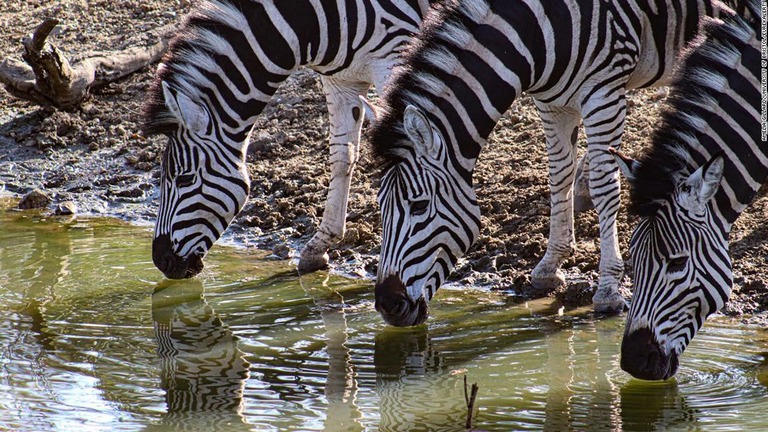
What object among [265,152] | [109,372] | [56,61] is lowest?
[109,372]

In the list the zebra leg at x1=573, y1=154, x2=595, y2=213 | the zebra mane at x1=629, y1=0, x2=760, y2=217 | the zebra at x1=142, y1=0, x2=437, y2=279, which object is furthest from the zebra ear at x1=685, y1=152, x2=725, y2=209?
the zebra leg at x1=573, y1=154, x2=595, y2=213

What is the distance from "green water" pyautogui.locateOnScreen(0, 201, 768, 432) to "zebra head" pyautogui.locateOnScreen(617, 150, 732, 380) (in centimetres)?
29

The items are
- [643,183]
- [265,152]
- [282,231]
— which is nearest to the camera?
[643,183]

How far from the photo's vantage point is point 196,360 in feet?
22.0

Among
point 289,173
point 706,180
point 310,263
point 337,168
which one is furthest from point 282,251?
point 706,180

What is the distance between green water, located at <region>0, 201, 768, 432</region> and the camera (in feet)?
18.4

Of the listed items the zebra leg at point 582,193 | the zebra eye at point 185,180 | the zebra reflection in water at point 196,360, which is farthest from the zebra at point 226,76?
the zebra leg at point 582,193

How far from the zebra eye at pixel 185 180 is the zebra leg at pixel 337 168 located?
4.85 feet

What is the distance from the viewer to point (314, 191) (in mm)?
10219

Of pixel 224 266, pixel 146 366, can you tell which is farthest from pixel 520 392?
pixel 224 266

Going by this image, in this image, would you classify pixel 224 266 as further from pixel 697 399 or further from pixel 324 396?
pixel 697 399

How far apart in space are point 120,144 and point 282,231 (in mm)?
3269

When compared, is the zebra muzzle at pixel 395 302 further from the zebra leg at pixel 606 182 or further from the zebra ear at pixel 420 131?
the zebra leg at pixel 606 182

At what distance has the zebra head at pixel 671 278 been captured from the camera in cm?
571
